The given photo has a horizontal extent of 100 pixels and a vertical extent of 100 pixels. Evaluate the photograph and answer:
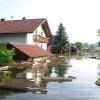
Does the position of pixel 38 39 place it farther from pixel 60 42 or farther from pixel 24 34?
pixel 60 42

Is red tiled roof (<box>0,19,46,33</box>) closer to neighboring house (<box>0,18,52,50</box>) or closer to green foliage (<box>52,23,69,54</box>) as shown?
neighboring house (<box>0,18,52,50</box>)

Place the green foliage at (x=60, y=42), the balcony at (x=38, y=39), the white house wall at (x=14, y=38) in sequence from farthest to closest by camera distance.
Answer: the green foliage at (x=60, y=42) → the balcony at (x=38, y=39) → the white house wall at (x=14, y=38)

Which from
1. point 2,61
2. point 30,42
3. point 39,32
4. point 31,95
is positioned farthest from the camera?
point 39,32

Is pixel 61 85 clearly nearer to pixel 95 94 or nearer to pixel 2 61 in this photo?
pixel 95 94

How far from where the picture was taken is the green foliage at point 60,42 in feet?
253

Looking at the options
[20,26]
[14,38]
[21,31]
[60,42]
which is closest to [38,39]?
[20,26]

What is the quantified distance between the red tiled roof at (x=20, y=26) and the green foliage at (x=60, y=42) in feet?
108

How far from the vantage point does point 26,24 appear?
42.2 meters

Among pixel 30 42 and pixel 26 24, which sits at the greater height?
pixel 26 24

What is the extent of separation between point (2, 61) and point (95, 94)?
14.0 m

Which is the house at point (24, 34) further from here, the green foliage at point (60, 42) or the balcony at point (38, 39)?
the green foliage at point (60, 42)

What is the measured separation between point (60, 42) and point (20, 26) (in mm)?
37095

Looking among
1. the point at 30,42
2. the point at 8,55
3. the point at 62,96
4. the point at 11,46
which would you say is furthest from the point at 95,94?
the point at 30,42

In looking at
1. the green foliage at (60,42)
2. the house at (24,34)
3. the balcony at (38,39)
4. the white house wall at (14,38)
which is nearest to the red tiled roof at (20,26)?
the house at (24,34)
